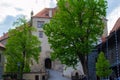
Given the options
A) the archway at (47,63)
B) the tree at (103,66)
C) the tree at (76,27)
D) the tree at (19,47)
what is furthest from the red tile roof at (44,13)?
the tree at (103,66)

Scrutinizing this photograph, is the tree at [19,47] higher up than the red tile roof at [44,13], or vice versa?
the red tile roof at [44,13]

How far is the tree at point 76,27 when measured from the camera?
145ft

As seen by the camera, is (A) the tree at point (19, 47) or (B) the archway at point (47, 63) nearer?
(A) the tree at point (19, 47)

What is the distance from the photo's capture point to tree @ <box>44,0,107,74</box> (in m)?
44.2

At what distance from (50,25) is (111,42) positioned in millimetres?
9456

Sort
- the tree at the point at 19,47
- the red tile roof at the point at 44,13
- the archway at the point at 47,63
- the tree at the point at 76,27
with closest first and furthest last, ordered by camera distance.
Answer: the tree at the point at 76,27 → the tree at the point at 19,47 → the archway at the point at 47,63 → the red tile roof at the point at 44,13

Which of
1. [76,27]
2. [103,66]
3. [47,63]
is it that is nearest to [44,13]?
[47,63]

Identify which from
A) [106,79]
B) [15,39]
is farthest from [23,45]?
[106,79]

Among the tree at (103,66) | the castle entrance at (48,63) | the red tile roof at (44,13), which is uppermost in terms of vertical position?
the red tile roof at (44,13)

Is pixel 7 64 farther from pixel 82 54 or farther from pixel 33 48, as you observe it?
pixel 82 54

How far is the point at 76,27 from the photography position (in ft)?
145

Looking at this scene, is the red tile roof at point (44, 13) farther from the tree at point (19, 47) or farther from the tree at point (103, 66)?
the tree at point (103, 66)

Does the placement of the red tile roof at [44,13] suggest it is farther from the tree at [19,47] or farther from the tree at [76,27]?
the tree at [76,27]

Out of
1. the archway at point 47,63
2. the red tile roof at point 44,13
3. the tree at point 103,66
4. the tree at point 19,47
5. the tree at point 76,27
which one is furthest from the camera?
the red tile roof at point 44,13
